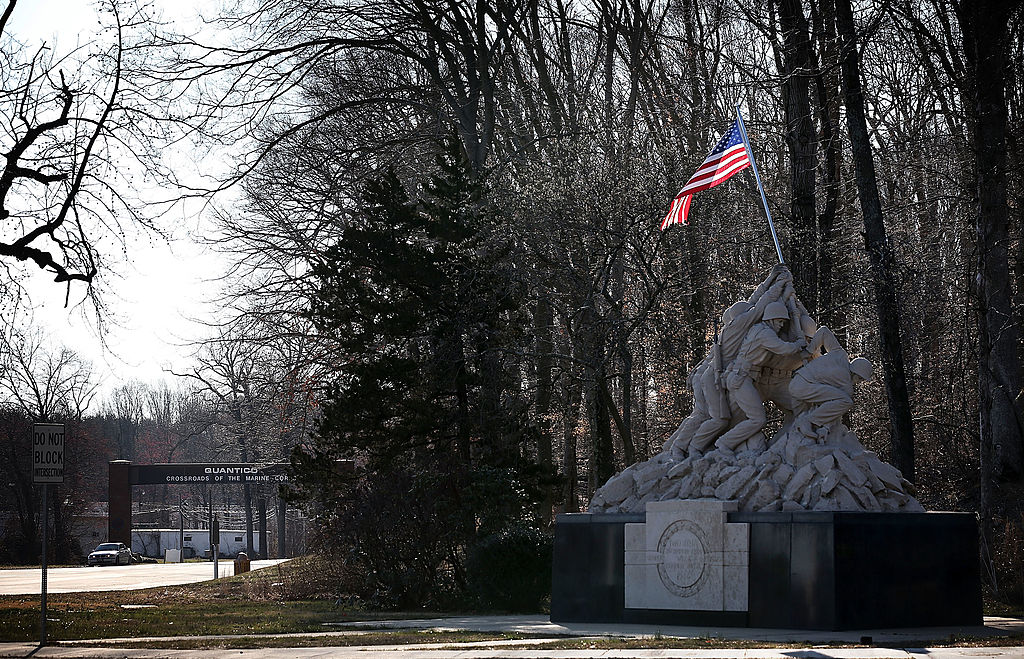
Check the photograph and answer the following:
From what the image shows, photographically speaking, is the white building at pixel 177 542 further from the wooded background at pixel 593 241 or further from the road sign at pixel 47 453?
the road sign at pixel 47 453

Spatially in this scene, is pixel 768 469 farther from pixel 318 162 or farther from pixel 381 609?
pixel 318 162

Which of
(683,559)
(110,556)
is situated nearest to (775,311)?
(683,559)

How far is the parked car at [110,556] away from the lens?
2115 inches

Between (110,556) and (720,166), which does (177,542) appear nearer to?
(110,556)

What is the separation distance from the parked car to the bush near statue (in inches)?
1554

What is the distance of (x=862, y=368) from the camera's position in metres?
17.8

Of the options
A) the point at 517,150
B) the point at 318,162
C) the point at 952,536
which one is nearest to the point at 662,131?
the point at 517,150

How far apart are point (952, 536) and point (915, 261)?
11075mm

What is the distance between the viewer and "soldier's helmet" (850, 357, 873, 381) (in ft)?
58.4

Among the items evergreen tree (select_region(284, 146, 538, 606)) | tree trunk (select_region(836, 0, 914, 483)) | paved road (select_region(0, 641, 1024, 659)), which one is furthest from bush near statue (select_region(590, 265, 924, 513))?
evergreen tree (select_region(284, 146, 538, 606))

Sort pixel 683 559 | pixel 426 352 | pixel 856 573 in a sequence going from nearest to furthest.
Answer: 1. pixel 856 573
2. pixel 683 559
3. pixel 426 352

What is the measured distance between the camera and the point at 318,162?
31.8 metres

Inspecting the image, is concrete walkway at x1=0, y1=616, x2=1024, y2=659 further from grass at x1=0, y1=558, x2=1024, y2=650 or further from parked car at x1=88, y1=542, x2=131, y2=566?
parked car at x1=88, y1=542, x2=131, y2=566

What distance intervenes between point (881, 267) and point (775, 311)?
23.0 ft
